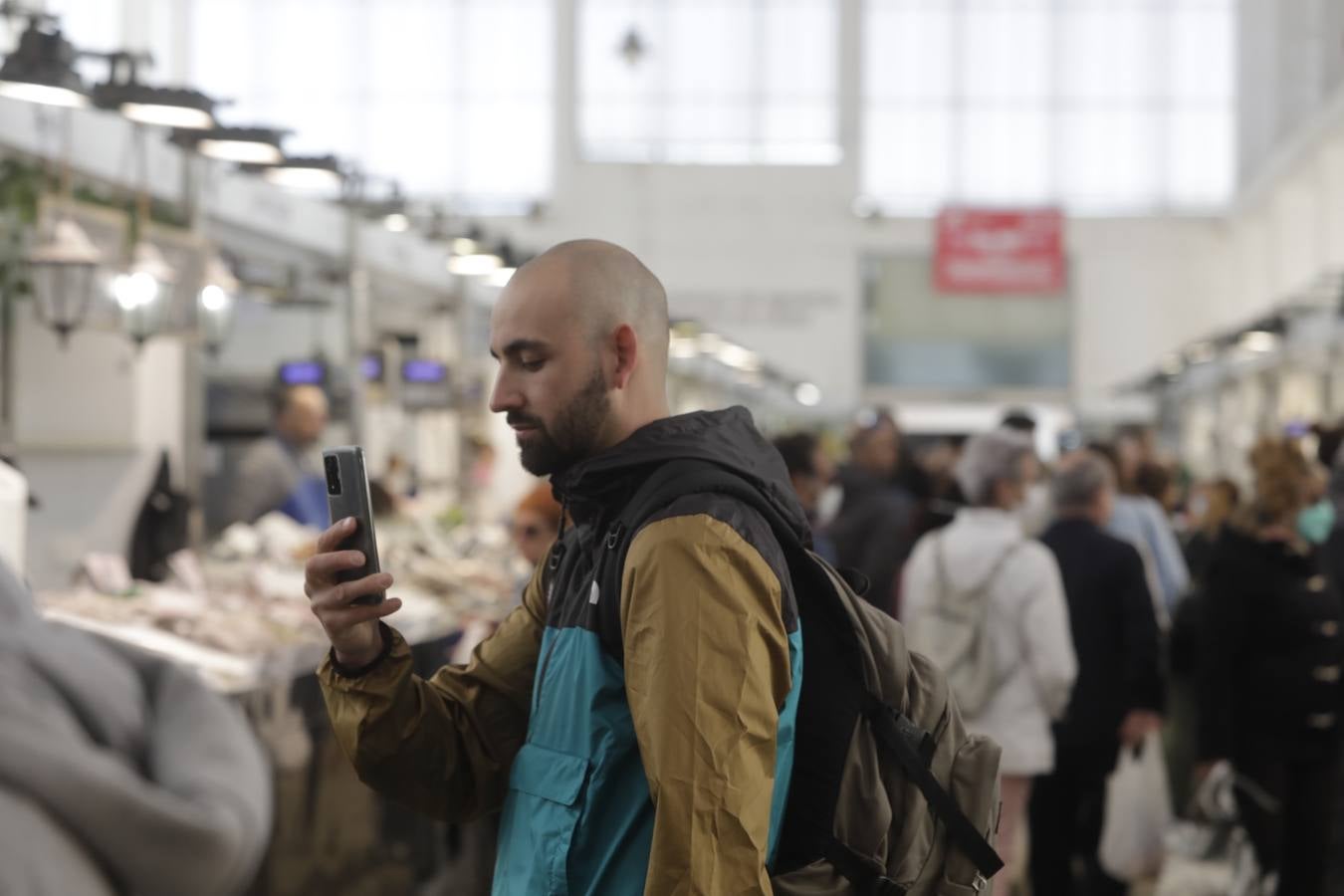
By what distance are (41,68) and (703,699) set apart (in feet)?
13.7

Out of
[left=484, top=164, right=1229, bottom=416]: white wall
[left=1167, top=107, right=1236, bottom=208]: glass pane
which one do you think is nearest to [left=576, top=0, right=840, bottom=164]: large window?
[left=484, top=164, right=1229, bottom=416]: white wall

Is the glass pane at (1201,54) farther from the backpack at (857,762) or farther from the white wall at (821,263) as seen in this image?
the backpack at (857,762)

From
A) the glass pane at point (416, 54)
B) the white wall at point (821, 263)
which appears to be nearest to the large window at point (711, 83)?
the white wall at point (821, 263)

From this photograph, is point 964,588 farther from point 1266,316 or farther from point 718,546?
point 1266,316

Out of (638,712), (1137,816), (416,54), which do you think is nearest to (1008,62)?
(416,54)

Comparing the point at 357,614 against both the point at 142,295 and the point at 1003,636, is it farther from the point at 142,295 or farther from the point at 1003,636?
the point at 142,295

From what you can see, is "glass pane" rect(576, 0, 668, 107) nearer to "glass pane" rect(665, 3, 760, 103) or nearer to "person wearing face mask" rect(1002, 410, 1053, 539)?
"glass pane" rect(665, 3, 760, 103)

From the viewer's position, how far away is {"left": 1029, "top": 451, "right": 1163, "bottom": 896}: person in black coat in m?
5.31

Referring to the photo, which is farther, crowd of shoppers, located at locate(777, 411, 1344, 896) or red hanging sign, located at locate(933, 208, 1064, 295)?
red hanging sign, located at locate(933, 208, 1064, 295)

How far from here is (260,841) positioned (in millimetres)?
979

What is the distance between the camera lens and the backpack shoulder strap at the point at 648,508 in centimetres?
179

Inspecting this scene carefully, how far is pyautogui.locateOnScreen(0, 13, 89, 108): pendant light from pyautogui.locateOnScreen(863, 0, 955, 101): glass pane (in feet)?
82.1

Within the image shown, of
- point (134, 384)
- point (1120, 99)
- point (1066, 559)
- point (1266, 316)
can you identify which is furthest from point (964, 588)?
point (1120, 99)

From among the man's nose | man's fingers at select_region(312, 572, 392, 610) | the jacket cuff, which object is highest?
the man's nose
